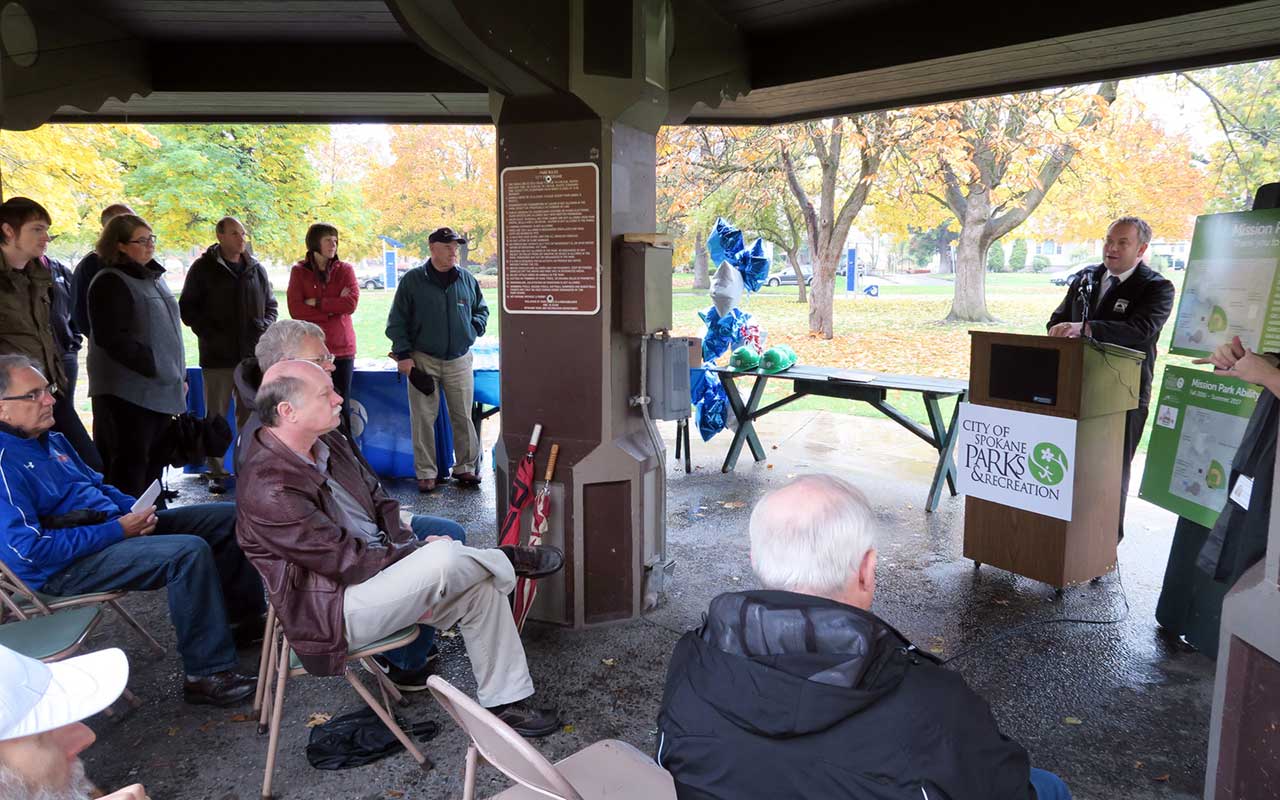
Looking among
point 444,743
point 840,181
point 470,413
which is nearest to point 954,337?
point 840,181

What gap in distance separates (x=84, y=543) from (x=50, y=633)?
0.44 metres

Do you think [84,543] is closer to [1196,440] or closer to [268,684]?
[268,684]

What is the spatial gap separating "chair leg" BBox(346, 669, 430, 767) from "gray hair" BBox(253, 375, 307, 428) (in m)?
0.88

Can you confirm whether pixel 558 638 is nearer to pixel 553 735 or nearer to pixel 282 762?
pixel 553 735

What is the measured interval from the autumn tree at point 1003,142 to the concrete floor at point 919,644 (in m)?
7.77

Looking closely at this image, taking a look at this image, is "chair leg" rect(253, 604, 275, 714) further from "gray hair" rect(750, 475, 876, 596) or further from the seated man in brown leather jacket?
"gray hair" rect(750, 475, 876, 596)

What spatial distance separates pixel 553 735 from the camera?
316 cm

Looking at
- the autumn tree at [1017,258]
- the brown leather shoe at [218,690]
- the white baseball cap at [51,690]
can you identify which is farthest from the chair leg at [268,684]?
the autumn tree at [1017,258]

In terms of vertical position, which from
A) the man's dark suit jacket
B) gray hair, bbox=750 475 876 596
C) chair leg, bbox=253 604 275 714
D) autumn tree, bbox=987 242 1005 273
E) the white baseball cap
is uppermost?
autumn tree, bbox=987 242 1005 273

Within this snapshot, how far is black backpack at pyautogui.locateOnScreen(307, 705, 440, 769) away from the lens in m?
2.96

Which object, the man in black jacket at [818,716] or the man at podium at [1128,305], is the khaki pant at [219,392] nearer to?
the man at podium at [1128,305]

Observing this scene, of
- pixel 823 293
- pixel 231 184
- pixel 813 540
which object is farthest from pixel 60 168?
pixel 823 293

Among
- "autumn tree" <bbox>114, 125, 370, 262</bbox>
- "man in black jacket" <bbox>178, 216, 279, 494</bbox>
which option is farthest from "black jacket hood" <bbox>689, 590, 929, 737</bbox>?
"autumn tree" <bbox>114, 125, 370, 262</bbox>

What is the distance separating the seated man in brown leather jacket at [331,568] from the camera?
2.72m
